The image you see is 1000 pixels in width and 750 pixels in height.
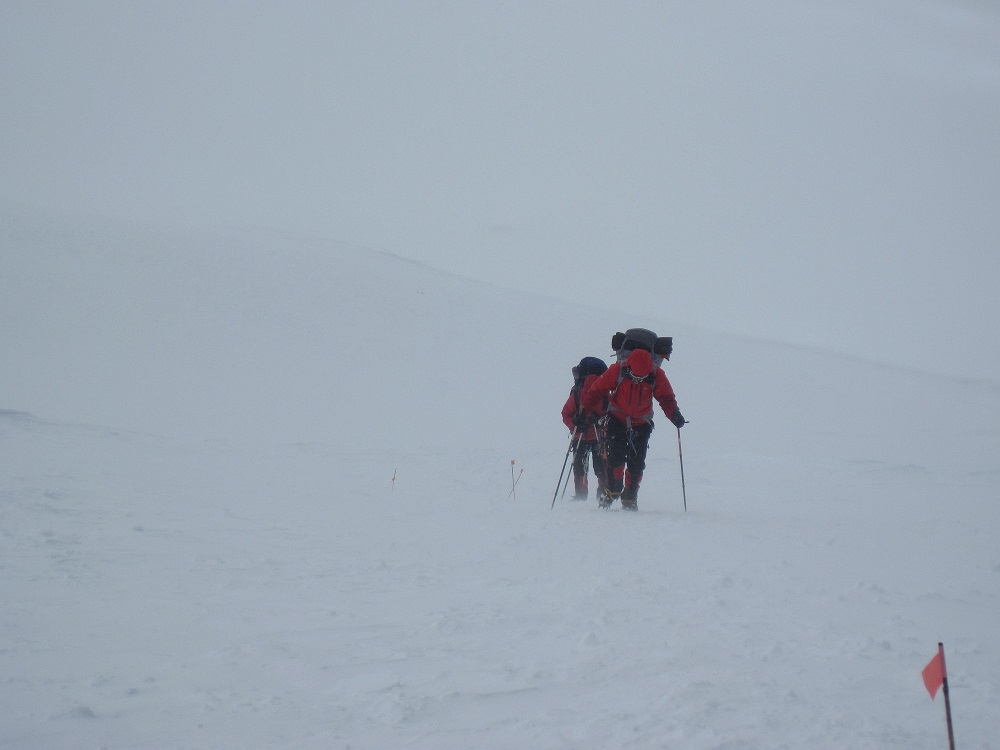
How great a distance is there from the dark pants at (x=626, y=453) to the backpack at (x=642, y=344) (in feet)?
2.22

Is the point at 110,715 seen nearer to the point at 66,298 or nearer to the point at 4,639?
the point at 4,639

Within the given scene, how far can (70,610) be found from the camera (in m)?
4.20

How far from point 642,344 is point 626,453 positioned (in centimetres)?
110

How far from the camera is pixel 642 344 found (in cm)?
851

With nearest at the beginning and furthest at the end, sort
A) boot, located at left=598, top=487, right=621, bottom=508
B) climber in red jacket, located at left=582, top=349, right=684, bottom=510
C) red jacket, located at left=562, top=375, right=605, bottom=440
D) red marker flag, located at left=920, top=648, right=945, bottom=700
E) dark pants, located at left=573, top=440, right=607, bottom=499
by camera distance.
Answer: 1. red marker flag, located at left=920, top=648, right=945, bottom=700
2. climber in red jacket, located at left=582, top=349, right=684, bottom=510
3. boot, located at left=598, top=487, right=621, bottom=508
4. red jacket, located at left=562, top=375, right=605, bottom=440
5. dark pants, located at left=573, top=440, right=607, bottom=499

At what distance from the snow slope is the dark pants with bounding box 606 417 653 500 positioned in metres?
0.81

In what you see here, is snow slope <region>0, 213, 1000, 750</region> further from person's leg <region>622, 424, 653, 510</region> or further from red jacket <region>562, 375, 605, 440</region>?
red jacket <region>562, 375, 605, 440</region>

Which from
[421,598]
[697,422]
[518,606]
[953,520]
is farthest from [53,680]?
[697,422]

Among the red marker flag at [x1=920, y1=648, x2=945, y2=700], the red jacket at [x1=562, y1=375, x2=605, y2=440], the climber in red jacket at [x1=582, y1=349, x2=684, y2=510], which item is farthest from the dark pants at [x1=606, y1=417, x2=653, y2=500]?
the red marker flag at [x1=920, y1=648, x2=945, y2=700]

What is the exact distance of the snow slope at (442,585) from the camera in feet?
10.5

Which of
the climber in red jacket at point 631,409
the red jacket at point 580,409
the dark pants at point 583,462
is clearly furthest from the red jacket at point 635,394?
the dark pants at point 583,462

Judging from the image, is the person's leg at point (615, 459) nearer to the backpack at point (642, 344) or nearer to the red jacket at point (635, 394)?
the red jacket at point (635, 394)

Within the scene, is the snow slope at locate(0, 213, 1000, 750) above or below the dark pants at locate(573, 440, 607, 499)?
below

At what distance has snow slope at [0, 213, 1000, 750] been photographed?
3.20 meters
